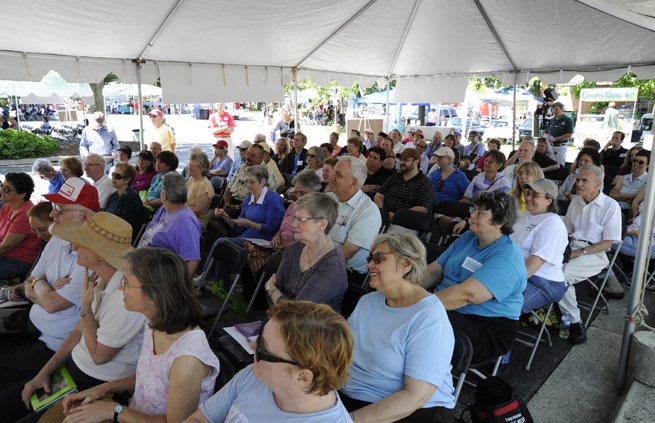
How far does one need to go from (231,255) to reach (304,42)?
6065 millimetres

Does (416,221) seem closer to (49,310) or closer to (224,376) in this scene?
(224,376)

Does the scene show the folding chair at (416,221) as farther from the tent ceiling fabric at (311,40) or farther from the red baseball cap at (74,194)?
the tent ceiling fabric at (311,40)

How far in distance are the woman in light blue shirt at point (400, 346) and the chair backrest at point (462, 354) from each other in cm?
11

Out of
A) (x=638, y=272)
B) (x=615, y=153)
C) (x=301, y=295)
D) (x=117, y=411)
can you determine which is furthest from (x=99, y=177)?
(x=615, y=153)

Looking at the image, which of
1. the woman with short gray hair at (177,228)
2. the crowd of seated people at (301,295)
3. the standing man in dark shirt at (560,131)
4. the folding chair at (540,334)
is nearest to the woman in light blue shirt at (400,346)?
the crowd of seated people at (301,295)

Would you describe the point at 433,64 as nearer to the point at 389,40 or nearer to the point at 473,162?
the point at 389,40

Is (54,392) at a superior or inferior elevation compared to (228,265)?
inferior

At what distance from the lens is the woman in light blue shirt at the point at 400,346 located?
70.6 inches

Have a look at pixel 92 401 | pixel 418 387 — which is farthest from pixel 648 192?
pixel 92 401

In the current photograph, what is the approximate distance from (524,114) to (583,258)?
25906mm

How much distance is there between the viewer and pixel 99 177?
18.1 feet

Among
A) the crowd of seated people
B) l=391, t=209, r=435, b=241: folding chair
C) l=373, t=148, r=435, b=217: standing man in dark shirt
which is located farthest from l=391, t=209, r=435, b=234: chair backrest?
l=373, t=148, r=435, b=217: standing man in dark shirt

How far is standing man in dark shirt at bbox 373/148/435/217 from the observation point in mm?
4945

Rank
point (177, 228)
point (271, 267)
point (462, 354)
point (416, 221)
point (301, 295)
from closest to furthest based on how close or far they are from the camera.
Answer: point (462, 354) < point (301, 295) < point (271, 267) < point (177, 228) < point (416, 221)
